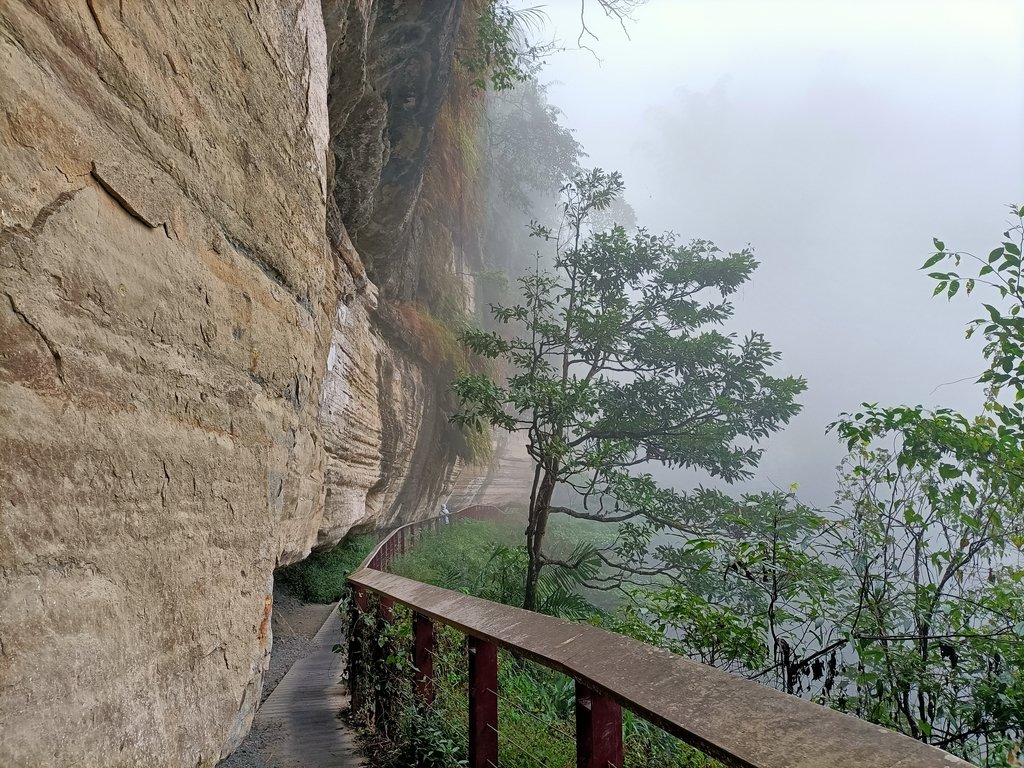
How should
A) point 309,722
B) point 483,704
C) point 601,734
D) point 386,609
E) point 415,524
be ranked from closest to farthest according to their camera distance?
1. point 601,734
2. point 483,704
3. point 386,609
4. point 309,722
5. point 415,524

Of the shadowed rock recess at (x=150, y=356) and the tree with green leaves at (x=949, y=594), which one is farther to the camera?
the tree with green leaves at (x=949, y=594)

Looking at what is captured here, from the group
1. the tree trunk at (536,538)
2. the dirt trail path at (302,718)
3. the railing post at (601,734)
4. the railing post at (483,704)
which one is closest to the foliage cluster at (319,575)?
the dirt trail path at (302,718)

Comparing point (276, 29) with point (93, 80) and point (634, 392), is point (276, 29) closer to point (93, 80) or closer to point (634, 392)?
point (93, 80)

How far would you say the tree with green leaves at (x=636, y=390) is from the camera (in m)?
8.99

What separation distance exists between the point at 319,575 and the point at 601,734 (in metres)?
9.98

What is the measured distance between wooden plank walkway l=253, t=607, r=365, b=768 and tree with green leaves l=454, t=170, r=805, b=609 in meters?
3.39

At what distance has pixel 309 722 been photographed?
14.7ft

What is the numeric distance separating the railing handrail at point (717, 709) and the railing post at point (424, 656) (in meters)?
1.28

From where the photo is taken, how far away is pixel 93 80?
1702 mm

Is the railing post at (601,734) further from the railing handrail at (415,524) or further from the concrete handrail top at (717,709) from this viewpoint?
the railing handrail at (415,524)

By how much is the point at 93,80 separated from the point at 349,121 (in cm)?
588

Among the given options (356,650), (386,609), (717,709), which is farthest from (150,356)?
(356,650)

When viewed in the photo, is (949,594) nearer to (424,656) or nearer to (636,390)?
(424,656)

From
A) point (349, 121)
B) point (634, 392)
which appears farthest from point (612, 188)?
point (349, 121)
